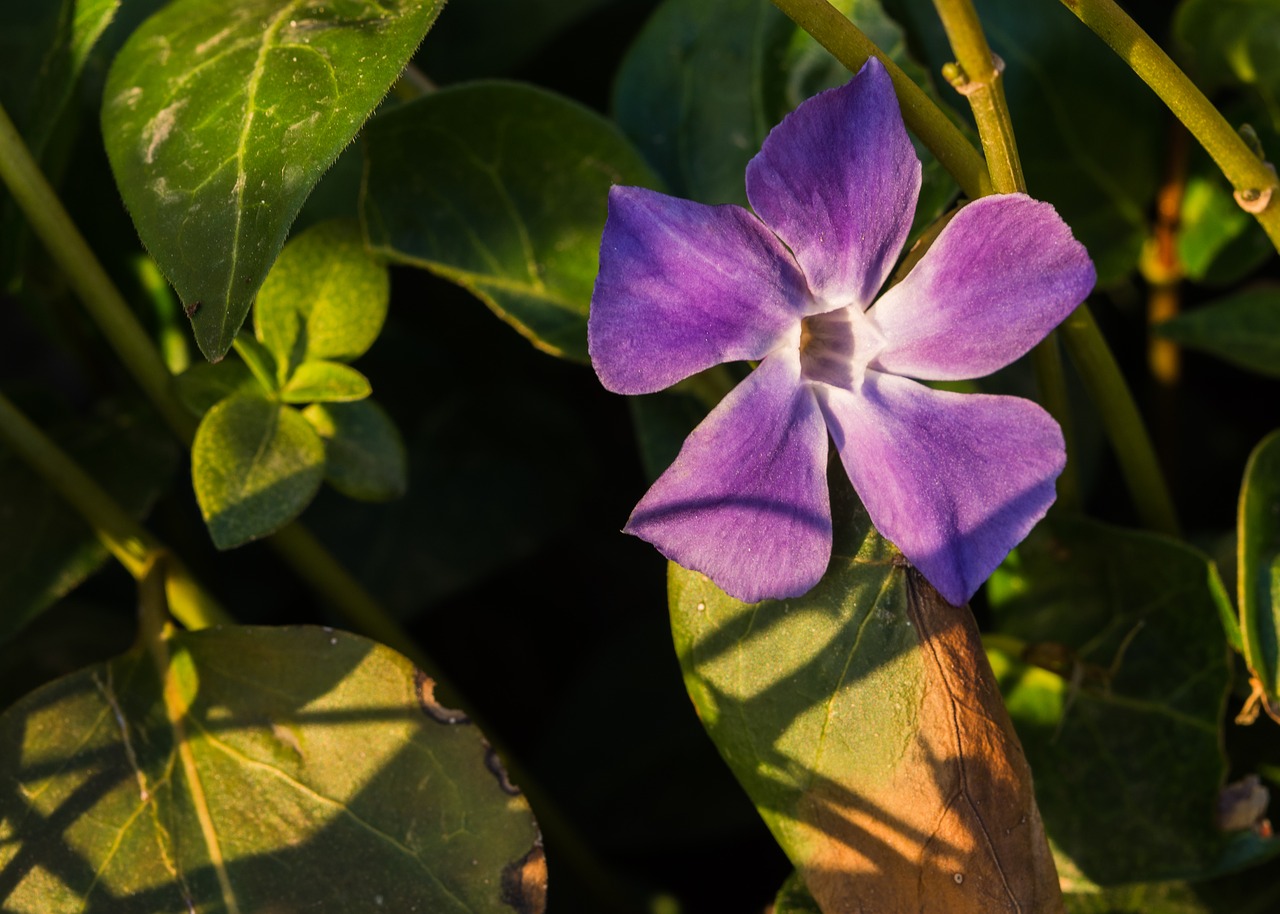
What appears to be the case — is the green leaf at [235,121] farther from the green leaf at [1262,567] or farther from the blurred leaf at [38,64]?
the green leaf at [1262,567]

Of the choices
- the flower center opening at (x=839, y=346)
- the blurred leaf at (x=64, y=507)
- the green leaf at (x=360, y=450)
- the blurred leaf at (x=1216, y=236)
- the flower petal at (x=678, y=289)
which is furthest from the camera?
the blurred leaf at (x=1216, y=236)

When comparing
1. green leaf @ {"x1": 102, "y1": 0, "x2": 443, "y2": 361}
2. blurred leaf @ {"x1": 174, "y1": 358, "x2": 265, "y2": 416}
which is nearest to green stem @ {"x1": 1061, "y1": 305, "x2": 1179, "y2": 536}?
green leaf @ {"x1": 102, "y1": 0, "x2": 443, "y2": 361}

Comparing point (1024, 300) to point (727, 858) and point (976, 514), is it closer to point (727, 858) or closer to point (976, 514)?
point (976, 514)

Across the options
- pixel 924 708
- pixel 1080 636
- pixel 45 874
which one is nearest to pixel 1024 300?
pixel 924 708

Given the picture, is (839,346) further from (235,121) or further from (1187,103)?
(235,121)

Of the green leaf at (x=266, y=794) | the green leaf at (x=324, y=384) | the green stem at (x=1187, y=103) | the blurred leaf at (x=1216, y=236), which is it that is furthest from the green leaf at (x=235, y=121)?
the blurred leaf at (x=1216, y=236)

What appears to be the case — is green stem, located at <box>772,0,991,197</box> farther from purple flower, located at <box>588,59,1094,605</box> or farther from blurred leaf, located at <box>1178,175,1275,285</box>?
blurred leaf, located at <box>1178,175,1275,285</box>
